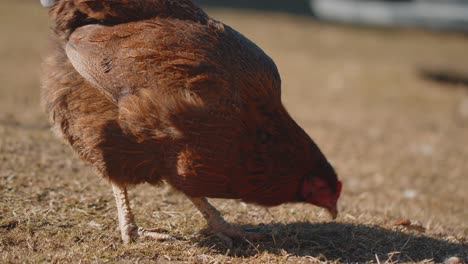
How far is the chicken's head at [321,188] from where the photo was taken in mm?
3750

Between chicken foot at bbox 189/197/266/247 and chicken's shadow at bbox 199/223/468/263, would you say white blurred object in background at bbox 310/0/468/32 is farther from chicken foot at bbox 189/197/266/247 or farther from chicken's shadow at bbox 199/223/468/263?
chicken foot at bbox 189/197/266/247

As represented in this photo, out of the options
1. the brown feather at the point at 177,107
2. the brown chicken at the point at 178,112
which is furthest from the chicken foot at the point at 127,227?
the brown feather at the point at 177,107

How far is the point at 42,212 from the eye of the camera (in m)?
3.99

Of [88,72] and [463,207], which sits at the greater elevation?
[88,72]

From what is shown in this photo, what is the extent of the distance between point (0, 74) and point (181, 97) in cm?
821

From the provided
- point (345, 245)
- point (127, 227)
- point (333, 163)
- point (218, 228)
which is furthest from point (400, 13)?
point (127, 227)

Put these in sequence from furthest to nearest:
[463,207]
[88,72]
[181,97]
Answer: [463,207]
[88,72]
[181,97]

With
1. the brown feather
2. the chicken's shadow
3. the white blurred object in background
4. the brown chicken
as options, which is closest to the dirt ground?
the chicken's shadow

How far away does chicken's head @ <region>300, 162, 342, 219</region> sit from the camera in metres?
3.75

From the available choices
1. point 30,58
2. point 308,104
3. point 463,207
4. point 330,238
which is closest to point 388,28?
point 308,104

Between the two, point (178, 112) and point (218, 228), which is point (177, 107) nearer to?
point (178, 112)

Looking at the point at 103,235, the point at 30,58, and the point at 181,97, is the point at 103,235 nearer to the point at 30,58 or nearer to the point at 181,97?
the point at 181,97

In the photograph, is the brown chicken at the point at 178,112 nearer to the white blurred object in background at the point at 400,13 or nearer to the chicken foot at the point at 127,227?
the chicken foot at the point at 127,227

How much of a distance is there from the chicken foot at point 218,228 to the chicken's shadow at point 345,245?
47 millimetres
